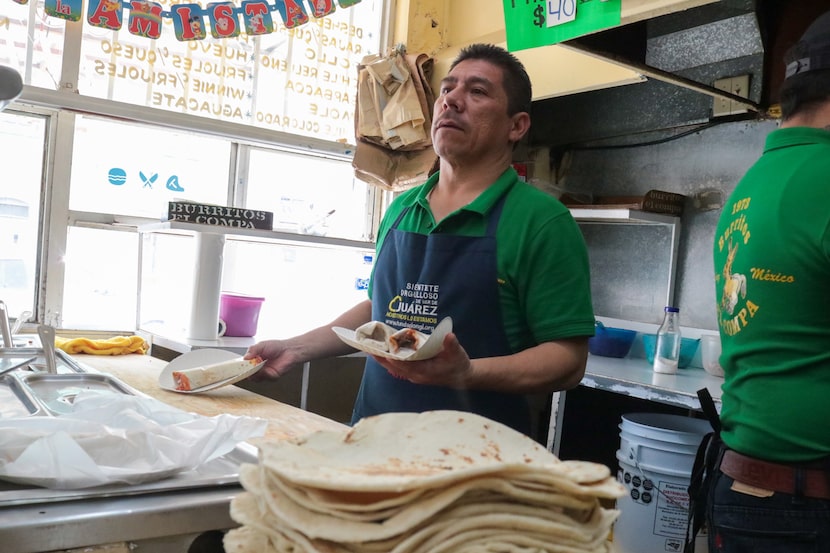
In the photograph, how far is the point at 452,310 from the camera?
1.65 metres

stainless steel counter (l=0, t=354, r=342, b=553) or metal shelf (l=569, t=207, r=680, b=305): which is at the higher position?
metal shelf (l=569, t=207, r=680, b=305)

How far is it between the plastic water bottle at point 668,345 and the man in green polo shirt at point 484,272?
149 centimetres

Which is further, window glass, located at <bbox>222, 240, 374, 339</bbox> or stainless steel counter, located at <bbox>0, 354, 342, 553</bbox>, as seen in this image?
window glass, located at <bbox>222, 240, 374, 339</bbox>

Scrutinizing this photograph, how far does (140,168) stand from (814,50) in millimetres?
3188

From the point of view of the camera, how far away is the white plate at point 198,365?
182 cm

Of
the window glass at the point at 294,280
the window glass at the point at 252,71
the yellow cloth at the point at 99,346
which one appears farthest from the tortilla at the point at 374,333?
the window glass at the point at 252,71

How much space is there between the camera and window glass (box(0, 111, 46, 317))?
3385mm

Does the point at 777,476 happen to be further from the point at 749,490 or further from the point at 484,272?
the point at 484,272

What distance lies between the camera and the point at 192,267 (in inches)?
122

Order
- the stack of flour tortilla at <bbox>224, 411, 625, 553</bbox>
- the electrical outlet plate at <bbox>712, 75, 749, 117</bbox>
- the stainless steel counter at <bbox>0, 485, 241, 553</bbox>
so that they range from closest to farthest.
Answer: the stack of flour tortilla at <bbox>224, 411, 625, 553</bbox>, the stainless steel counter at <bbox>0, 485, 241, 553</bbox>, the electrical outlet plate at <bbox>712, 75, 749, 117</bbox>

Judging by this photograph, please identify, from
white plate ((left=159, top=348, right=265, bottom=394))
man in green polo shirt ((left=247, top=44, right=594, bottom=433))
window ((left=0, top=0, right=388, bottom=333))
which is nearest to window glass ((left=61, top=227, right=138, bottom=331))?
window ((left=0, top=0, right=388, bottom=333))

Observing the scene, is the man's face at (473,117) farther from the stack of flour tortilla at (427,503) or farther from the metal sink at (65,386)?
the stack of flour tortilla at (427,503)

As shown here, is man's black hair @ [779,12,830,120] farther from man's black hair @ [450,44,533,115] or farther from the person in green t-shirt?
man's black hair @ [450,44,533,115]

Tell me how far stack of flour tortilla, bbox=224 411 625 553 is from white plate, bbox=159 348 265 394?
112cm
